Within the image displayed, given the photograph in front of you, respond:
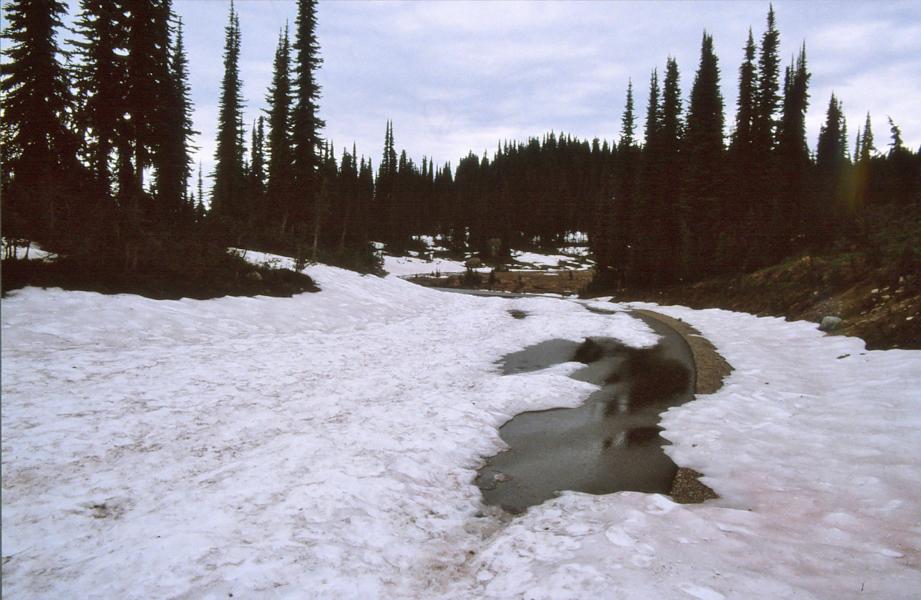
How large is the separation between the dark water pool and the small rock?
5.32m

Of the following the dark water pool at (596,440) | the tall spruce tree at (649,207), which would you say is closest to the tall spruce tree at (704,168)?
the tall spruce tree at (649,207)

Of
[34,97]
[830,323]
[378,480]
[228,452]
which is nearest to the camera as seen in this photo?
[378,480]

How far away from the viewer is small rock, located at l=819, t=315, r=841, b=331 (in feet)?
47.0

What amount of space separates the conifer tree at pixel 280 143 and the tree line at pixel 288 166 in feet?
0.69

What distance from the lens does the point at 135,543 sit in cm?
403

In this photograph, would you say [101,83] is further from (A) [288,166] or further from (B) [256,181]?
(B) [256,181]

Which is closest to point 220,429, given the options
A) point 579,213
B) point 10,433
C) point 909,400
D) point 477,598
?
point 10,433

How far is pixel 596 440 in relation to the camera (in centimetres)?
743

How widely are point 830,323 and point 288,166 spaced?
31918mm

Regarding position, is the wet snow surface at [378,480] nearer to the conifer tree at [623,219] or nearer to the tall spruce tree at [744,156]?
the tall spruce tree at [744,156]

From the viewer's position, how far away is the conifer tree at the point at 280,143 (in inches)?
1318

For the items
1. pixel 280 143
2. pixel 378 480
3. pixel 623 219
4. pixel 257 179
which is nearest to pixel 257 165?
pixel 257 179

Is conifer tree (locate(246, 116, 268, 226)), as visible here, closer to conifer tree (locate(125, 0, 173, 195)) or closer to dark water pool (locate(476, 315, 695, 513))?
conifer tree (locate(125, 0, 173, 195))

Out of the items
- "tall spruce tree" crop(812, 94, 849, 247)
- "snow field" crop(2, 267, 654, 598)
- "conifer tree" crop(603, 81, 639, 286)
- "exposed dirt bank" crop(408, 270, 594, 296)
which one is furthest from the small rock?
"exposed dirt bank" crop(408, 270, 594, 296)
